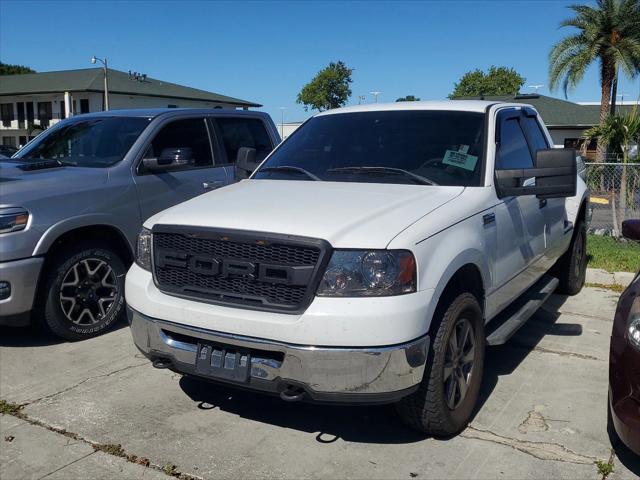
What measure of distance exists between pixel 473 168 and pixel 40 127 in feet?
181

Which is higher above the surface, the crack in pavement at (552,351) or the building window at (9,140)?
the building window at (9,140)

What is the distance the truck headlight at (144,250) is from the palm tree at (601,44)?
28.1m

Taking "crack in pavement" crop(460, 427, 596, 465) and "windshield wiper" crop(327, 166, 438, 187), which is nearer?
"crack in pavement" crop(460, 427, 596, 465)

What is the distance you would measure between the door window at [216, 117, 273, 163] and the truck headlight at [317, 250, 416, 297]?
407 centimetres

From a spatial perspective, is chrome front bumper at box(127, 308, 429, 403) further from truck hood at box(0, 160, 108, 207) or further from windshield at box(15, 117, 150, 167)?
windshield at box(15, 117, 150, 167)

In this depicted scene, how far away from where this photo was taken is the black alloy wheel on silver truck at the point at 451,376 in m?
3.37

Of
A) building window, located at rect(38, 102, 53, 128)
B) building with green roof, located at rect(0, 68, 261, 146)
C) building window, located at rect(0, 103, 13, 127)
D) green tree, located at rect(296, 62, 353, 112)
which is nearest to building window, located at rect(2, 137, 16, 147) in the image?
building with green roof, located at rect(0, 68, 261, 146)

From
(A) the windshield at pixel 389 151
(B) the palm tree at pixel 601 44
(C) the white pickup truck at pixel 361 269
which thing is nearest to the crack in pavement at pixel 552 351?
(C) the white pickup truck at pixel 361 269

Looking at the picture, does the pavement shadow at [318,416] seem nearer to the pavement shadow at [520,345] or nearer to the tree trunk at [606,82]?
the pavement shadow at [520,345]

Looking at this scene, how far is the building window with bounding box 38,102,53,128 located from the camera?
55594mm

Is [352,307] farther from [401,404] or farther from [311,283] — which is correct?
[401,404]

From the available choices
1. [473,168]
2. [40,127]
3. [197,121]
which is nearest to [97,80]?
[40,127]

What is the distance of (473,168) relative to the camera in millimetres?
4195

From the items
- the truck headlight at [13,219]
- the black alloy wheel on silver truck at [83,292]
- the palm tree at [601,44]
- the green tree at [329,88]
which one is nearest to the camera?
the truck headlight at [13,219]
